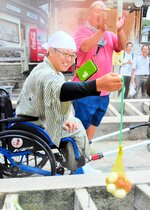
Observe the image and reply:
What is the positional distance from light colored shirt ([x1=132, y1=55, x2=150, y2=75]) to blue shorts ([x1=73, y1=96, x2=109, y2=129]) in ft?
11.6

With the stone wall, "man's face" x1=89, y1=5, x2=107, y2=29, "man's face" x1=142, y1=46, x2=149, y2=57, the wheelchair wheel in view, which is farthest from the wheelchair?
the stone wall

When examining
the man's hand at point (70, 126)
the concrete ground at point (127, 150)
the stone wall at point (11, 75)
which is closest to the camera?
the man's hand at point (70, 126)

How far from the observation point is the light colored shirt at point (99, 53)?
8.66ft

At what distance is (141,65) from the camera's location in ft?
20.1

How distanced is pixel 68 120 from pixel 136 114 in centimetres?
237

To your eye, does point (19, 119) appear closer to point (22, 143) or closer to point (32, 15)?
point (22, 143)

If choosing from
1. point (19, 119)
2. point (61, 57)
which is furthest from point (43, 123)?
point (61, 57)

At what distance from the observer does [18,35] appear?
51.3 ft

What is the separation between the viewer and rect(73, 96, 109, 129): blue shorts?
Answer: 108 inches

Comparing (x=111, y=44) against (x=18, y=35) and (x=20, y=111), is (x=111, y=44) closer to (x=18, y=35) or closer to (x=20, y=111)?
(x=20, y=111)

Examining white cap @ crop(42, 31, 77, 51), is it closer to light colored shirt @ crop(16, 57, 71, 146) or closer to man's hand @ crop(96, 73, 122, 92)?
light colored shirt @ crop(16, 57, 71, 146)

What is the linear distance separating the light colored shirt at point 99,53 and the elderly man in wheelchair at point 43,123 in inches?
20.8

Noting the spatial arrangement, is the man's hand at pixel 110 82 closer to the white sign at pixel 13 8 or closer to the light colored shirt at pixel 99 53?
the light colored shirt at pixel 99 53

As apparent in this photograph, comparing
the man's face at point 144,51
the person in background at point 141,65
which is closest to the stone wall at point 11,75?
the person in background at point 141,65
